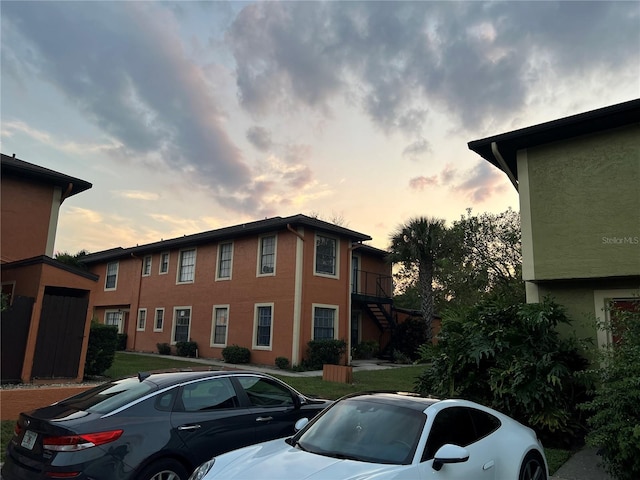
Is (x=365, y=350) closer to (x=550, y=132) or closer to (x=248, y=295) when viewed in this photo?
(x=248, y=295)

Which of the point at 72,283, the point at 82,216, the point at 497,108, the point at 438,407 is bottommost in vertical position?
the point at 438,407

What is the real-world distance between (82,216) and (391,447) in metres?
17.6

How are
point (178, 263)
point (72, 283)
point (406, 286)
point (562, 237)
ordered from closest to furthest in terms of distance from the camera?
point (562, 237) < point (72, 283) < point (178, 263) < point (406, 286)

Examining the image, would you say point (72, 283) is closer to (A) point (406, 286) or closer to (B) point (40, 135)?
(B) point (40, 135)

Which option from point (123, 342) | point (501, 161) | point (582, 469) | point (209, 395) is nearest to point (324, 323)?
point (501, 161)

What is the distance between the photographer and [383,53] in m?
11.6

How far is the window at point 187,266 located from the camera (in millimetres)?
22875

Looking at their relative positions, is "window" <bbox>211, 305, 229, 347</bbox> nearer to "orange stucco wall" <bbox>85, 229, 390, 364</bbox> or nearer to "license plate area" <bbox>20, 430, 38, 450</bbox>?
"orange stucco wall" <bbox>85, 229, 390, 364</bbox>

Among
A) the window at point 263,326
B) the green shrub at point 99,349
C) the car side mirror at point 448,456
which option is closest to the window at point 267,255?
the window at point 263,326

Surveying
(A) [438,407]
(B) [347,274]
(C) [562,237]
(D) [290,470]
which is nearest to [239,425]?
(D) [290,470]

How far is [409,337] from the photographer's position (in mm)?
22000

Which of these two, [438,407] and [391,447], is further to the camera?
[438,407]

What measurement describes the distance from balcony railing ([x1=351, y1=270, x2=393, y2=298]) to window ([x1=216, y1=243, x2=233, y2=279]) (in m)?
6.13

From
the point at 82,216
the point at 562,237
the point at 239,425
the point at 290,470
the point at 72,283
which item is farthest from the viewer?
the point at 82,216
